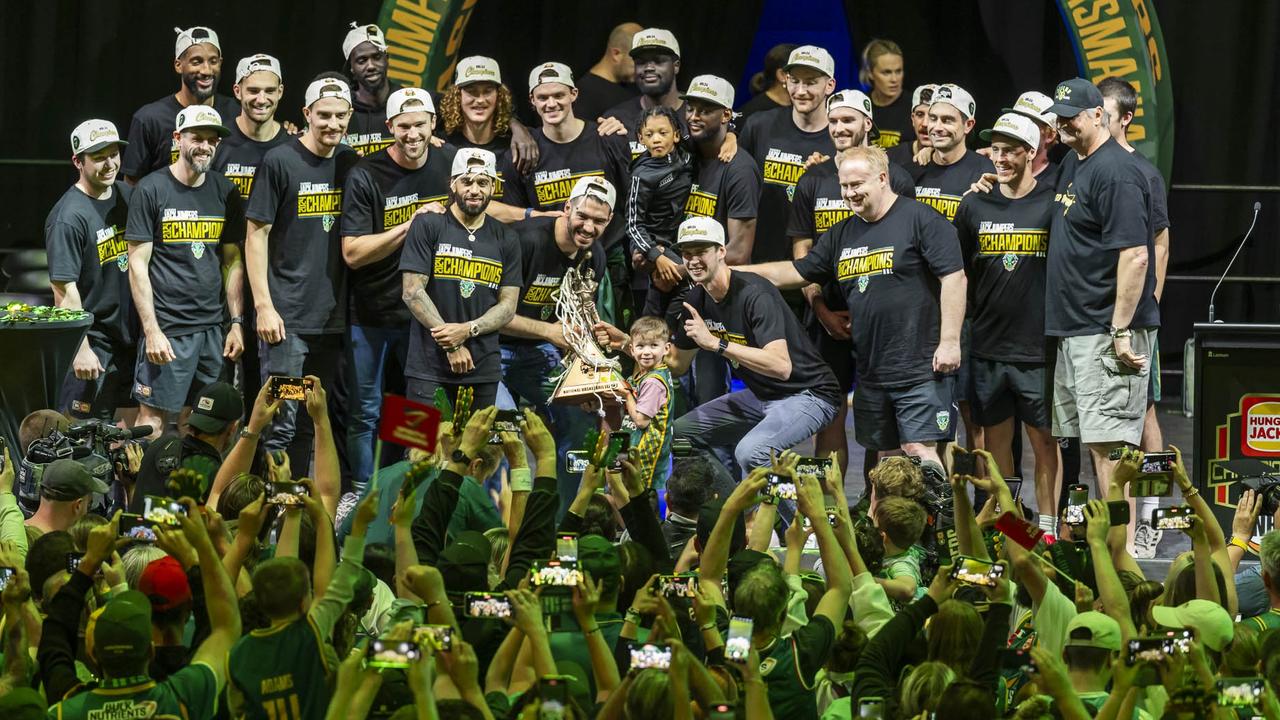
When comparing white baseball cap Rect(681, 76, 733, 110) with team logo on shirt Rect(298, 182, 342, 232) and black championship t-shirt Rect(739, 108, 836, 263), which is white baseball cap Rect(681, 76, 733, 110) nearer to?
black championship t-shirt Rect(739, 108, 836, 263)

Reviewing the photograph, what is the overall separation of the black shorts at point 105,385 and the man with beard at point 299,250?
3.14ft

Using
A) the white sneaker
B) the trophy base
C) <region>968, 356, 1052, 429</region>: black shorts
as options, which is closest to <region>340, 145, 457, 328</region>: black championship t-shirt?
the trophy base

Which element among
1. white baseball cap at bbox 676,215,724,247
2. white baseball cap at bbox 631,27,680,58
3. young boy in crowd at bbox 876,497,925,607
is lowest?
young boy in crowd at bbox 876,497,925,607

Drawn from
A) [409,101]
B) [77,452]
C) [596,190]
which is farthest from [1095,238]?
[77,452]

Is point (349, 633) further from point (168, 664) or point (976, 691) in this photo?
point (976, 691)

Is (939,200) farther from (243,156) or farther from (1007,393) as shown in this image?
(243,156)

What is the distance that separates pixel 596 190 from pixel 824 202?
123 centimetres

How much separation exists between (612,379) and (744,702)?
4.61 metres

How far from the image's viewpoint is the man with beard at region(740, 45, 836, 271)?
9898 millimetres

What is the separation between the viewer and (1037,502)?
9273 millimetres

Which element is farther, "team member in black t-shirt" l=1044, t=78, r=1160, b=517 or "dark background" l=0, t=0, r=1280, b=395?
"dark background" l=0, t=0, r=1280, b=395

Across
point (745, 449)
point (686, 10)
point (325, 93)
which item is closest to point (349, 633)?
point (745, 449)

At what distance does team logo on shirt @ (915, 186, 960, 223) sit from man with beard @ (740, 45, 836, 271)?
538 mm

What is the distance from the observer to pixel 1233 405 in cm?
868
